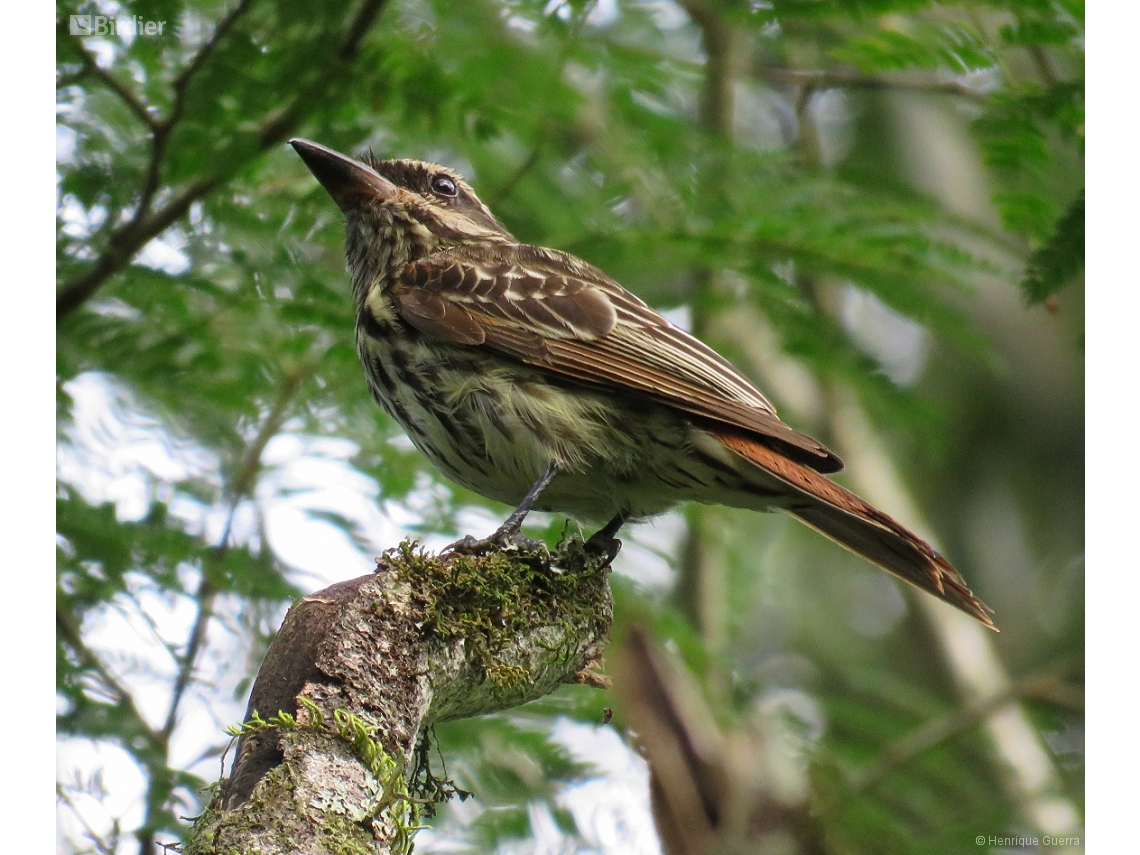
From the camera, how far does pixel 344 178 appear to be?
525 cm

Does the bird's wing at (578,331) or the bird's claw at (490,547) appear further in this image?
the bird's wing at (578,331)

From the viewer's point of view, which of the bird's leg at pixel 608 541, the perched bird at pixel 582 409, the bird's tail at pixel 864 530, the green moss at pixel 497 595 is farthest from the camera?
the bird's leg at pixel 608 541

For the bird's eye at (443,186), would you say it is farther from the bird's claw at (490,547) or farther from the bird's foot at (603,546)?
the bird's claw at (490,547)

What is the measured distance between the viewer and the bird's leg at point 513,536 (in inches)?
151

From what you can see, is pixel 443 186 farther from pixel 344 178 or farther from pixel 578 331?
pixel 578 331

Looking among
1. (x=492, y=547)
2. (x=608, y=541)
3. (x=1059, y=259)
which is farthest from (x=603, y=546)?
(x=1059, y=259)

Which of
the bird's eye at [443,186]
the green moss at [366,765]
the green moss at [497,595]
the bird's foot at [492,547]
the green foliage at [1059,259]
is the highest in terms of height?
the bird's eye at [443,186]

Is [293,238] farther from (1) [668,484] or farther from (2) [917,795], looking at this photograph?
(2) [917,795]

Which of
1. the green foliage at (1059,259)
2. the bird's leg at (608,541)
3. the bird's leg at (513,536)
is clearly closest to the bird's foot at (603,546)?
the bird's leg at (608,541)

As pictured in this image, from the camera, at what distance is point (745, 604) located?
783cm

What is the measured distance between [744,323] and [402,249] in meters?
3.59

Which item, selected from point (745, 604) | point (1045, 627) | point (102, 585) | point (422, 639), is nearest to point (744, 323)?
point (745, 604)

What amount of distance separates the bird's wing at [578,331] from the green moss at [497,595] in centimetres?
79

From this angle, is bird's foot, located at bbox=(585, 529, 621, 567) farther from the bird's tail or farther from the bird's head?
the bird's head
